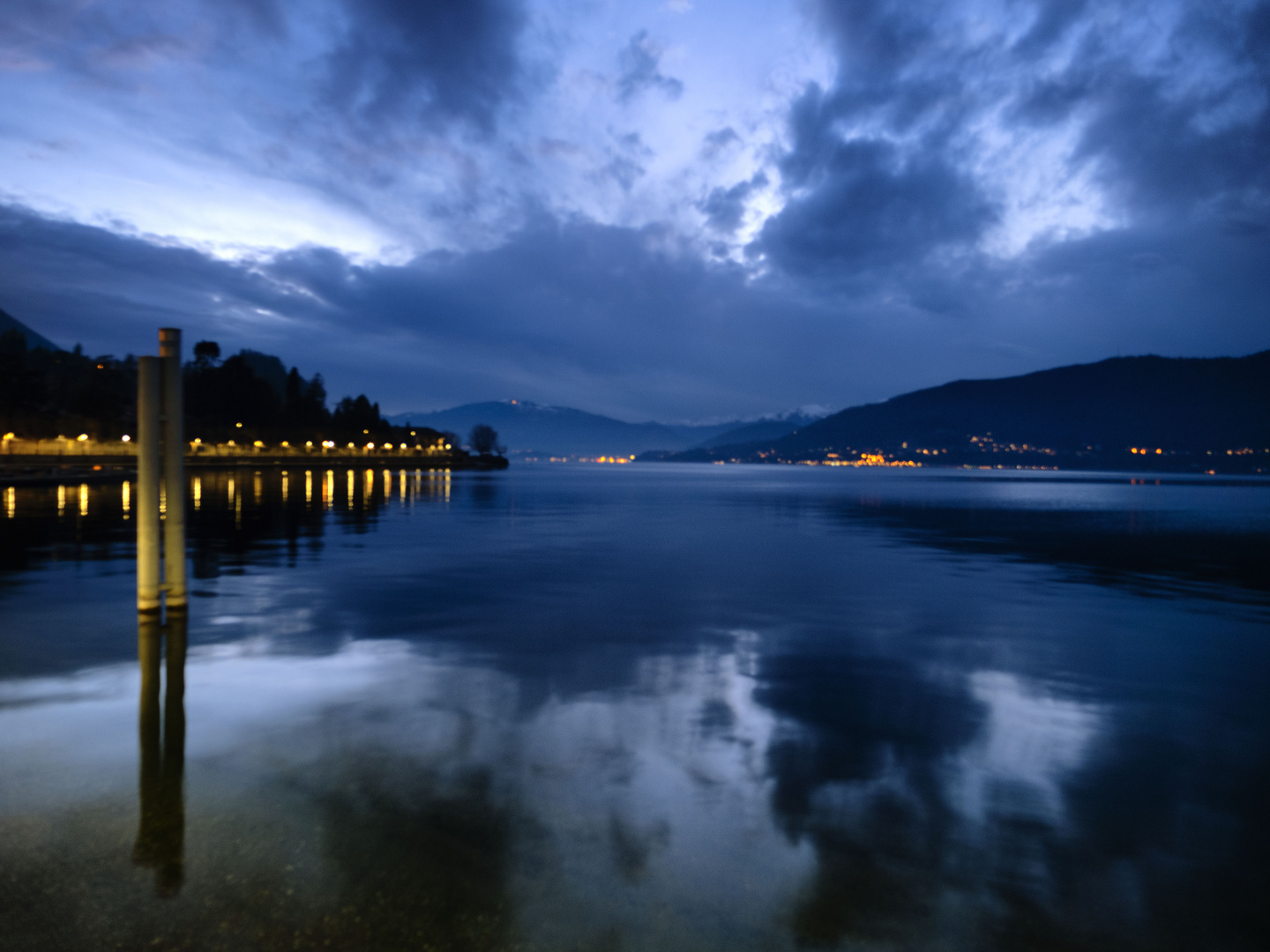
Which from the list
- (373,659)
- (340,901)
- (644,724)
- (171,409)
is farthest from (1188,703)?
(171,409)

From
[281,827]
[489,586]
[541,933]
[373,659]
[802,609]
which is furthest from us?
[489,586]

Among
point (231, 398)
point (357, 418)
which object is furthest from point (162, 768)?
point (357, 418)

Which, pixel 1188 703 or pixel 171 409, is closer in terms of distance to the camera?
pixel 1188 703

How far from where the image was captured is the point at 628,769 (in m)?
6.46

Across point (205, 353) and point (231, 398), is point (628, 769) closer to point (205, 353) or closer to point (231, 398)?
point (231, 398)

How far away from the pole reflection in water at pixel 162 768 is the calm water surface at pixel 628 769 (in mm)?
30

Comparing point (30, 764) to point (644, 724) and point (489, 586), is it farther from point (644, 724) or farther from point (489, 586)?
point (489, 586)

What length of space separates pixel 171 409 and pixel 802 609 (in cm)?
1112

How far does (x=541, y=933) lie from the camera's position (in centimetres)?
411

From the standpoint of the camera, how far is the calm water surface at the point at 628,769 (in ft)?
14.2

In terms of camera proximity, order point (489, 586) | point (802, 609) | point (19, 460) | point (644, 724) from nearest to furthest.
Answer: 1. point (644, 724)
2. point (802, 609)
3. point (489, 586)
4. point (19, 460)

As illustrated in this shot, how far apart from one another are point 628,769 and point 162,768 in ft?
12.5

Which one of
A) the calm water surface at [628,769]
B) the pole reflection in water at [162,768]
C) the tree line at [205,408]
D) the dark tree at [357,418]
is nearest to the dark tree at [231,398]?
the tree line at [205,408]

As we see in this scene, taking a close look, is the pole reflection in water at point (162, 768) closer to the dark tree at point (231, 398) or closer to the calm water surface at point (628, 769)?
the calm water surface at point (628, 769)
